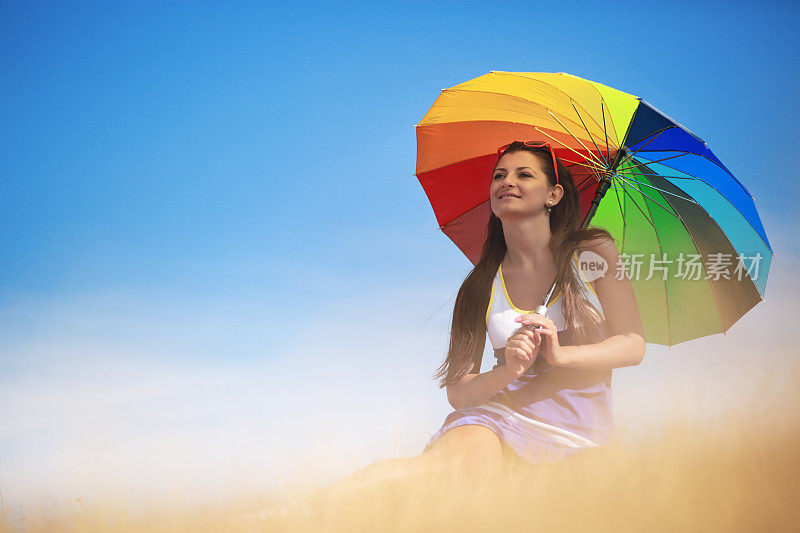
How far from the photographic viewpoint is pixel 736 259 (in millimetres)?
3498

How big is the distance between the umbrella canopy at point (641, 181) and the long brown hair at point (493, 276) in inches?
4.9

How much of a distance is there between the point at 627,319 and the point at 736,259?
3.37ft

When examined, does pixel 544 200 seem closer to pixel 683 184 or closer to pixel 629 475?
pixel 683 184

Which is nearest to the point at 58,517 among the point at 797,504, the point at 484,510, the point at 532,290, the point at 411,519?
the point at 411,519

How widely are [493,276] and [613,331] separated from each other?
0.65 meters

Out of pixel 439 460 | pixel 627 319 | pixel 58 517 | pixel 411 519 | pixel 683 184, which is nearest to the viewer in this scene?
pixel 411 519

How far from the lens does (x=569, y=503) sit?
255cm

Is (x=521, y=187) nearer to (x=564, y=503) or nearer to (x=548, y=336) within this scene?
(x=548, y=336)

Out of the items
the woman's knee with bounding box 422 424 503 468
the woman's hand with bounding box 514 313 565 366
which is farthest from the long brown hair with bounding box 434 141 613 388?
the woman's knee with bounding box 422 424 503 468

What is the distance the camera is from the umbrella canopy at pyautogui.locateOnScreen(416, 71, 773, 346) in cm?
332

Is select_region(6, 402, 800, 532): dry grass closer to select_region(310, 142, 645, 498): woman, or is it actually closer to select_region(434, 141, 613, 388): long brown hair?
select_region(310, 142, 645, 498): woman

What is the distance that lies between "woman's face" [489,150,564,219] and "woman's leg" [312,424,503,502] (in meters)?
1.07

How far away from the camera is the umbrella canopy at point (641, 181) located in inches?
131

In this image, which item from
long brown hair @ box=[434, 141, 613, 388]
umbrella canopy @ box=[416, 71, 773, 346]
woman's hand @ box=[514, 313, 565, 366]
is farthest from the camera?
umbrella canopy @ box=[416, 71, 773, 346]
